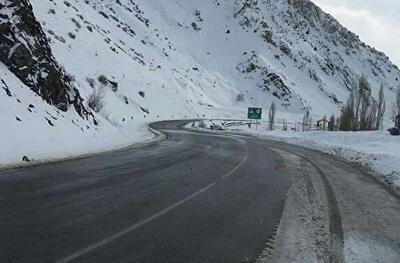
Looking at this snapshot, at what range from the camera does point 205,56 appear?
117m

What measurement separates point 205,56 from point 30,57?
95673 millimetres

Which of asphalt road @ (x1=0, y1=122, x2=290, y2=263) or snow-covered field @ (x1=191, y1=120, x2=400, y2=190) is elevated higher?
snow-covered field @ (x1=191, y1=120, x2=400, y2=190)

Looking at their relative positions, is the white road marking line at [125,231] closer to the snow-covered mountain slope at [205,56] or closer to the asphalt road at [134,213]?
the asphalt road at [134,213]

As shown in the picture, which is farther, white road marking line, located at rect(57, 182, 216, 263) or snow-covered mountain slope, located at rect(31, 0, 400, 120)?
snow-covered mountain slope, located at rect(31, 0, 400, 120)

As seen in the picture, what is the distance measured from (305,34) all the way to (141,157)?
463 ft

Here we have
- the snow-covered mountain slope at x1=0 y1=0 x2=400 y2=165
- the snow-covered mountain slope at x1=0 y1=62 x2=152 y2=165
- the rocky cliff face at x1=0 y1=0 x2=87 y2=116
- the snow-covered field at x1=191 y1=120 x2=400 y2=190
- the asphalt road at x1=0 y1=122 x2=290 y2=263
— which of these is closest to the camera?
the asphalt road at x1=0 y1=122 x2=290 y2=263

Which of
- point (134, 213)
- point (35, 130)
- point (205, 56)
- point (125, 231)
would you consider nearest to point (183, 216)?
point (134, 213)

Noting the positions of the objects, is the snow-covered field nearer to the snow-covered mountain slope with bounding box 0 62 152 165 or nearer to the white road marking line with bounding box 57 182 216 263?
the white road marking line with bounding box 57 182 216 263

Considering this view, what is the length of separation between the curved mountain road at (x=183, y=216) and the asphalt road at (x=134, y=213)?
0.02 metres

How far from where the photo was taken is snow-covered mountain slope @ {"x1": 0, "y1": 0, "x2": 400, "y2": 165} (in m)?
62.8

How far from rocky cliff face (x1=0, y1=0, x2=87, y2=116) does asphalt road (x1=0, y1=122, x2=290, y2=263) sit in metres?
7.81

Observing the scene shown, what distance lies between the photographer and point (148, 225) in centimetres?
823

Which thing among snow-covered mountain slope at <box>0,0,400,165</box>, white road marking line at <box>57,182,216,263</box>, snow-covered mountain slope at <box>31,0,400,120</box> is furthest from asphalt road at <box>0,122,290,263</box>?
snow-covered mountain slope at <box>31,0,400,120</box>

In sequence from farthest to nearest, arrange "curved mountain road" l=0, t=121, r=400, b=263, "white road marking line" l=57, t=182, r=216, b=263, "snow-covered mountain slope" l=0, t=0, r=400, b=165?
"snow-covered mountain slope" l=0, t=0, r=400, b=165 → "curved mountain road" l=0, t=121, r=400, b=263 → "white road marking line" l=57, t=182, r=216, b=263
